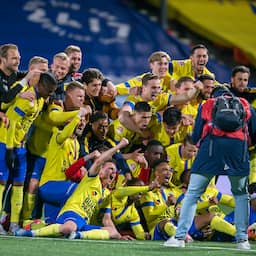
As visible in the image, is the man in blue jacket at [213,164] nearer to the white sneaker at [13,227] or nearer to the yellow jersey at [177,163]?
the white sneaker at [13,227]

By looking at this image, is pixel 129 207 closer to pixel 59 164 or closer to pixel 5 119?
pixel 59 164

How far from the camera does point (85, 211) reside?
33.3ft

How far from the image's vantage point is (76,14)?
64.2ft

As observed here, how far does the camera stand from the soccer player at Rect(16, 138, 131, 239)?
988cm

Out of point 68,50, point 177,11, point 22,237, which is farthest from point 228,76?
point 22,237

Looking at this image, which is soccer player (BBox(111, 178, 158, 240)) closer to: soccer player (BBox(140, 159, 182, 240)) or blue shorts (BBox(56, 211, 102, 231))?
soccer player (BBox(140, 159, 182, 240))

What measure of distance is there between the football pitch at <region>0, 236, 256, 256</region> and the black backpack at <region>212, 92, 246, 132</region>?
40.2 inches

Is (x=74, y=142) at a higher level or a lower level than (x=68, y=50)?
lower

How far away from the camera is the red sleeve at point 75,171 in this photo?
10.5m

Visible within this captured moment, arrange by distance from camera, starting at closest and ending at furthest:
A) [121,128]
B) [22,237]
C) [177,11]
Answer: [22,237], [121,128], [177,11]

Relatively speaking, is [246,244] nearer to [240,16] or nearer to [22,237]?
[22,237]

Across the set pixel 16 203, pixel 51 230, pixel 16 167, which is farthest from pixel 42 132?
pixel 51 230

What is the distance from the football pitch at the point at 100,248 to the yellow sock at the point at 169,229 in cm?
35

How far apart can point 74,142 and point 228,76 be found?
9.29 m
